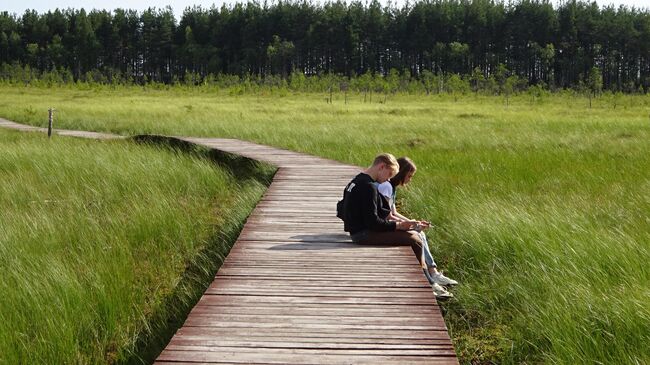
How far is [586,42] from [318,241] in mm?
86995

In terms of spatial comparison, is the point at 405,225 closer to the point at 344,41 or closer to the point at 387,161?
the point at 387,161

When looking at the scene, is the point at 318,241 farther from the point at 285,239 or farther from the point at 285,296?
the point at 285,296

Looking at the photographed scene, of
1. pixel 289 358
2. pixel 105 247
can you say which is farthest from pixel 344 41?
pixel 289 358

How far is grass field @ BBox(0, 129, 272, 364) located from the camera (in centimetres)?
430

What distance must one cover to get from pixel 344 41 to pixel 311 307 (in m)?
87.5

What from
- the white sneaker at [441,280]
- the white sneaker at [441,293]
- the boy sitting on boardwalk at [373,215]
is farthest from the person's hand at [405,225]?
the white sneaker at [441,293]

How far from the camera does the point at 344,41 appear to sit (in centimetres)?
8944

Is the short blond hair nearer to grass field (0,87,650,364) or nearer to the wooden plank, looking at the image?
grass field (0,87,650,364)

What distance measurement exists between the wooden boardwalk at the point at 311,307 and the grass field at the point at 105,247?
0.69 meters

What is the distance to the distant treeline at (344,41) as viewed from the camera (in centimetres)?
8406

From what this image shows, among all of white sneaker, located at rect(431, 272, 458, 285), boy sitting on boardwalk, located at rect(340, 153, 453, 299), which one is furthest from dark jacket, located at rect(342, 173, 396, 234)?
white sneaker, located at rect(431, 272, 458, 285)

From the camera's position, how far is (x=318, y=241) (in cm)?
574

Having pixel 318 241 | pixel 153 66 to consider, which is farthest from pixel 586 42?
pixel 318 241

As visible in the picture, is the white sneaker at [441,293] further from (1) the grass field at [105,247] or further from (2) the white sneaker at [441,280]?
(1) the grass field at [105,247]
